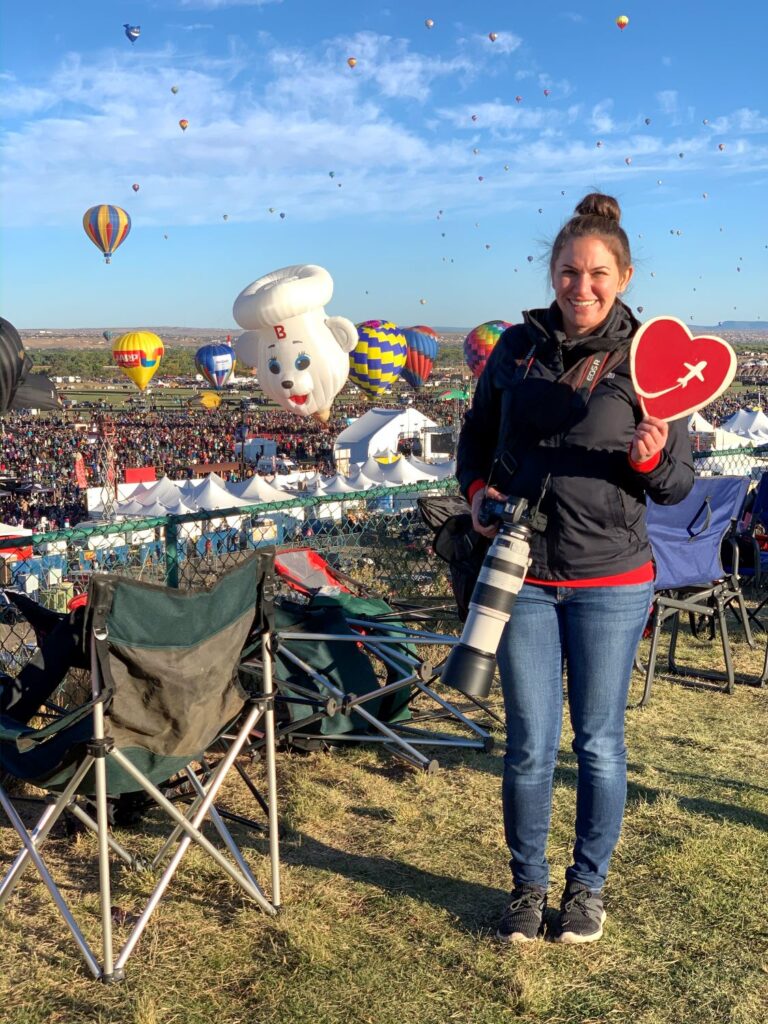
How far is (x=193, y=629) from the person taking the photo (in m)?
2.52

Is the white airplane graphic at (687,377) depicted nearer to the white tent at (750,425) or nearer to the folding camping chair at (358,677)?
the folding camping chair at (358,677)

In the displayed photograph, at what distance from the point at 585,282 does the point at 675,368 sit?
298 millimetres

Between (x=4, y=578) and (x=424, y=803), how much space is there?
7.57 ft

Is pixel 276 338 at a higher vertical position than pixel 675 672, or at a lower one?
higher

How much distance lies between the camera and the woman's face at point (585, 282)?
2.25 m

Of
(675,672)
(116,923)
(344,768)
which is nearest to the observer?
(116,923)

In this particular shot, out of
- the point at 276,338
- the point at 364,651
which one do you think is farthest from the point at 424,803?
the point at 276,338

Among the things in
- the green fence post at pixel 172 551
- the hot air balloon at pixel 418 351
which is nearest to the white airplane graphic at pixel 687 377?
the green fence post at pixel 172 551

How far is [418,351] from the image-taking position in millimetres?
45469

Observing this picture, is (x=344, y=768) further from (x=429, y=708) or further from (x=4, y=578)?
(x=4, y=578)

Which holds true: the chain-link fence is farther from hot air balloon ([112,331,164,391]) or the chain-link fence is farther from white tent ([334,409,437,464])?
hot air balloon ([112,331,164,391])

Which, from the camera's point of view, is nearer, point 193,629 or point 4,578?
point 193,629

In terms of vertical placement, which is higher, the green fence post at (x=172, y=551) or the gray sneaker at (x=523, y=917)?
the green fence post at (x=172, y=551)

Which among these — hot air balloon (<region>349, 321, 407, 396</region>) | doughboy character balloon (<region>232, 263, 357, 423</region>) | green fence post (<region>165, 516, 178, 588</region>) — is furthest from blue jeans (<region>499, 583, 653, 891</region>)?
hot air balloon (<region>349, 321, 407, 396</region>)
